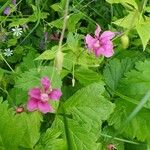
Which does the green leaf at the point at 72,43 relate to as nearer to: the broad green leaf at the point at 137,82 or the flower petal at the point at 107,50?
the flower petal at the point at 107,50

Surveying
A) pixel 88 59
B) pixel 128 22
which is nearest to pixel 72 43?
pixel 88 59

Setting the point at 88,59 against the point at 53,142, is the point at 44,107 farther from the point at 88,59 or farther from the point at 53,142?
the point at 88,59

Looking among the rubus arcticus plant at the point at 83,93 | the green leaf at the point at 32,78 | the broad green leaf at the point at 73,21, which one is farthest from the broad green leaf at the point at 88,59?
the broad green leaf at the point at 73,21

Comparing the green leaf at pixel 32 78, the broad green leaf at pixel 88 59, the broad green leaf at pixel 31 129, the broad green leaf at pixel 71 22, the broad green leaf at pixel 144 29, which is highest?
the broad green leaf at pixel 144 29

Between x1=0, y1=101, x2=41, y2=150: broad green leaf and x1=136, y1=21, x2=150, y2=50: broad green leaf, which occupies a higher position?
x1=136, y1=21, x2=150, y2=50: broad green leaf

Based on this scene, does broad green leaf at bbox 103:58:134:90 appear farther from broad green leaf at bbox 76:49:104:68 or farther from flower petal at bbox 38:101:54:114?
flower petal at bbox 38:101:54:114

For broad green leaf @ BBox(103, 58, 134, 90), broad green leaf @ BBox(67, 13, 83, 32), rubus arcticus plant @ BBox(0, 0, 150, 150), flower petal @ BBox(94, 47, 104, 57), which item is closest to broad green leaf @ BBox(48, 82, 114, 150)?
rubus arcticus plant @ BBox(0, 0, 150, 150)
